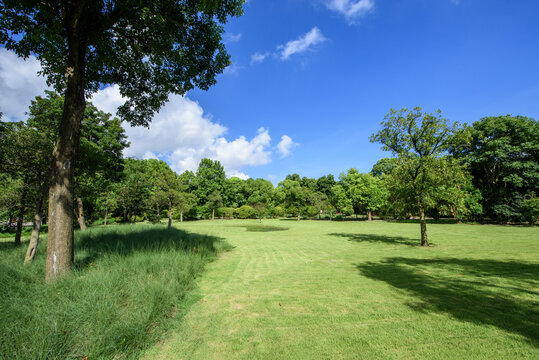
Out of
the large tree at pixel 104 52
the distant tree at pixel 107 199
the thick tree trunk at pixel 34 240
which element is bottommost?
the thick tree trunk at pixel 34 240

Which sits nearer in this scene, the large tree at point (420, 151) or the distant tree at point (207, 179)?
the large tree at point (420, 151)

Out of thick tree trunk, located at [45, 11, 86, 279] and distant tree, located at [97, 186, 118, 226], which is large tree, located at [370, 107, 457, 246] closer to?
thick tree trunk, located at [45, 11, 86, 279]

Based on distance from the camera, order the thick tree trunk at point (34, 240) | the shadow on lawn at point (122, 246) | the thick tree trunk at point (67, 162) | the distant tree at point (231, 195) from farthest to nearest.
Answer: the distant tree at point (231, 195) < the shadow on lawn at point (122, 246) < the thick tree trunk at point (34, 240) < the thick tree trunk at point (67, 162)

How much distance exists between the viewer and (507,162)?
26.9m

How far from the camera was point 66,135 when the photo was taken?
16.6 feet

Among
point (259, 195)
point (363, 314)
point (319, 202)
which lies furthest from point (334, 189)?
point (363, 314)

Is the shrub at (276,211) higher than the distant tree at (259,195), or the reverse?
the distant tree at (259,195)

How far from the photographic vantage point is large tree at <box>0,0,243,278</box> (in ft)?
16.3

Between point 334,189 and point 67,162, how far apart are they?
4359 cm

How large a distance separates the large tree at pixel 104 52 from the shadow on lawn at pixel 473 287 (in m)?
8.28

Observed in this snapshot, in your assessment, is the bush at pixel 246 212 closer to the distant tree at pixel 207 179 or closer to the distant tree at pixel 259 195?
the distant tree at pixel 259 195

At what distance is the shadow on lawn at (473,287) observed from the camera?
3713 millimetres

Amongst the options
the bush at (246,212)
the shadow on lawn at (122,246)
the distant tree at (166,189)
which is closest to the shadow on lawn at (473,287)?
the shadow on lawn at (122,246)

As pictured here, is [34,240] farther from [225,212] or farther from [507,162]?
[507,162]
